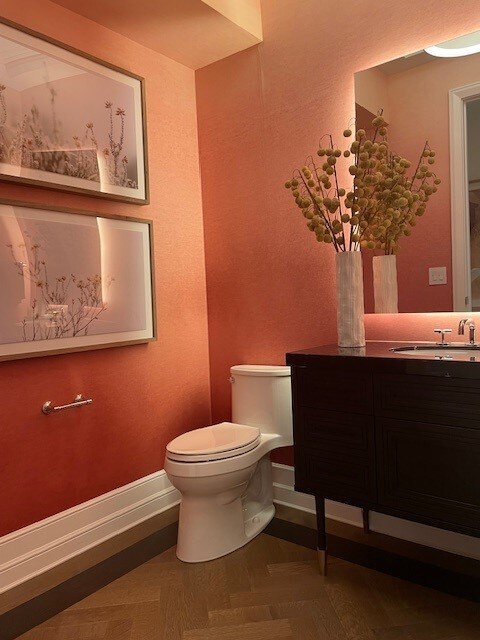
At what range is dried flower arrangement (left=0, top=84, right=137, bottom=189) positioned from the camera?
2.06 meters

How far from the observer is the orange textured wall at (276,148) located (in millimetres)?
2318

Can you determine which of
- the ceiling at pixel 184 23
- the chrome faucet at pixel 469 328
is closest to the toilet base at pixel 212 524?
the chrome faucet at pixel 469 328

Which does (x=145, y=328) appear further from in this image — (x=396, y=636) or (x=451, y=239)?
(x=396, y=636)

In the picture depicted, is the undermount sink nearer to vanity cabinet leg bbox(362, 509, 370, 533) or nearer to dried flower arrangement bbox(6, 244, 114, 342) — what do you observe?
vanity cabinet leg bbox(362, 509, 370, 533)

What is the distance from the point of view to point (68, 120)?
2268 mm

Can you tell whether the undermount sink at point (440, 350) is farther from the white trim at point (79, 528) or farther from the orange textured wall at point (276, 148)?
the white trim at point (79, 528)

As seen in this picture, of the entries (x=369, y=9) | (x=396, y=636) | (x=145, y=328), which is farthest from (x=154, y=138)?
(x=396, y=636)

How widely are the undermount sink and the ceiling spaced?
1783 millimetres

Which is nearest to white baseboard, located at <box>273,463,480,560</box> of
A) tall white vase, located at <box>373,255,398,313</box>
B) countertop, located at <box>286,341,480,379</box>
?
countertop, located at <box>286,341,480,379</box>

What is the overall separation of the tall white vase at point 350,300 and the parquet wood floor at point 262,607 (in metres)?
0.97

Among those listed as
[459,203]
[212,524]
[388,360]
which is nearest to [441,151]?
[459,203]

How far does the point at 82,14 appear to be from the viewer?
2.34 meters

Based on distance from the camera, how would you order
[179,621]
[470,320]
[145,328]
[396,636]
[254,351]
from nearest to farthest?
[396,636]
[179,621]
[470,320]
[145,328]
[254,351]

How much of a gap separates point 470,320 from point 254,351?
1.17m
